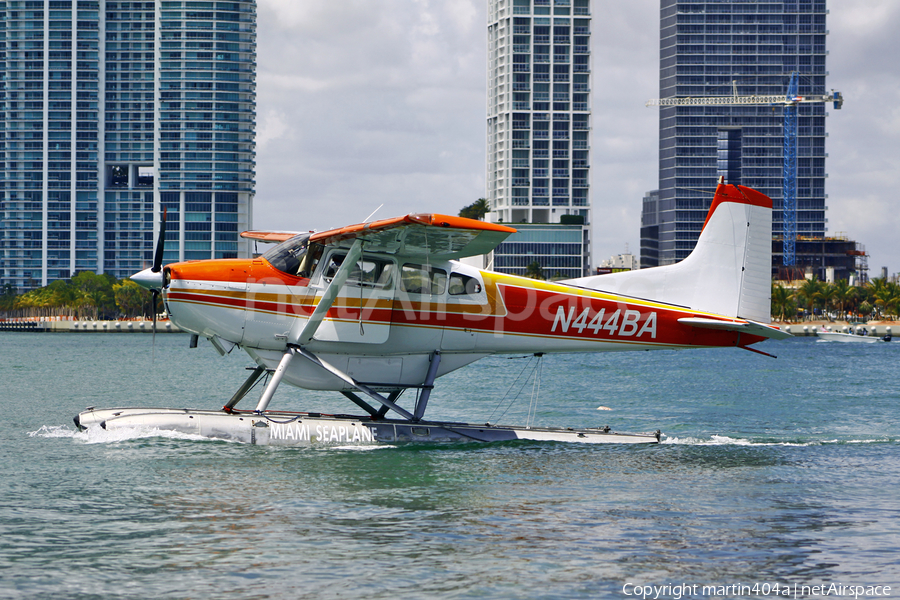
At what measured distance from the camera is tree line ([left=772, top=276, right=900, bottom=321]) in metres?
127

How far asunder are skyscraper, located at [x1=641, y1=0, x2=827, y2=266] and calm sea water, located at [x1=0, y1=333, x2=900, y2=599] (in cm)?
18239

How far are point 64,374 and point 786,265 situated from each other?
163m

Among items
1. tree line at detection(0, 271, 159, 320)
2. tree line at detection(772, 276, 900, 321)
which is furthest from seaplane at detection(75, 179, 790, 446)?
tree line at detection(0, 271, 159, 320)

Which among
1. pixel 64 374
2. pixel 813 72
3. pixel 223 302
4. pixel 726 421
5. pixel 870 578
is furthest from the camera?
pixel 813 72

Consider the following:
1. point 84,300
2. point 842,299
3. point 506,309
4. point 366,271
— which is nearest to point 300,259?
point 366,271

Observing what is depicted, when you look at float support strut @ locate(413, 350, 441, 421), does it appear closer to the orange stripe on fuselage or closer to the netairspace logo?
the orange stripe on fuselage

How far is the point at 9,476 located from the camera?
39.4ft

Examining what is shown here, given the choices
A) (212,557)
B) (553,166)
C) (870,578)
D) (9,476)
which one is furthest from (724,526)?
(553,166)

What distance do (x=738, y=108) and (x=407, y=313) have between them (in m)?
196

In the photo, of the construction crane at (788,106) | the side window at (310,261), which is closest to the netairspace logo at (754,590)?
the side window at (310,261)

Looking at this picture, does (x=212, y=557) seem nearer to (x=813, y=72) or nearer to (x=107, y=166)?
(x=107, y=166)

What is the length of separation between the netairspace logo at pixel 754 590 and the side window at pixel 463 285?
7007 mm

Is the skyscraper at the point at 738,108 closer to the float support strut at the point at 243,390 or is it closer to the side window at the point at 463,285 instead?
the side window at the point at 463,285

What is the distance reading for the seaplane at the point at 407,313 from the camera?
13289 mm
